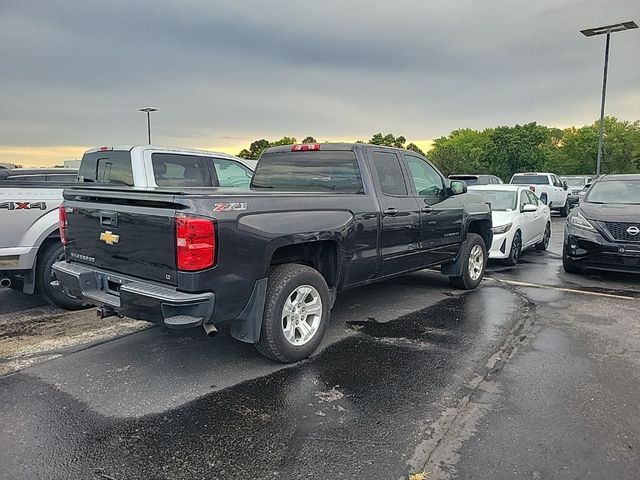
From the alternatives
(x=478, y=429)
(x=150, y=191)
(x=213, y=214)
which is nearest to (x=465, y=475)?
(x=478, y=429)

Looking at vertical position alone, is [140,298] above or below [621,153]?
below

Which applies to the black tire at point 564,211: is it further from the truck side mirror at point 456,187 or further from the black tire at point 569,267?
the truck side mirror at point 456,187

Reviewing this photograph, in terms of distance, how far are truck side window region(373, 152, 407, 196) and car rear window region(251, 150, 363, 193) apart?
12.7 inches

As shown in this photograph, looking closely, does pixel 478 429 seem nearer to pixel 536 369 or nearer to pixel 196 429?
pixel 536 369

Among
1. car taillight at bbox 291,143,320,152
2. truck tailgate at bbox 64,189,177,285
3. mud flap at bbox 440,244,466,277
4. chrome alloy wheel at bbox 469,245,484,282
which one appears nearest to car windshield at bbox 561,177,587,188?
chrome alloy wheel at bbox 469,245,484,282

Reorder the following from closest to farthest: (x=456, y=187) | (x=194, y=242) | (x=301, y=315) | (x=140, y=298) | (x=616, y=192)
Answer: (x=194, y=242) < (x=140, y=298) < (x=301, y=315) < (x=456, y=187) < (x=616, y=192)

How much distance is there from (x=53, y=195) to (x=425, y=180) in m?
4.51

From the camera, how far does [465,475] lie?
9.43ft

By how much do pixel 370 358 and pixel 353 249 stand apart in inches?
42.0

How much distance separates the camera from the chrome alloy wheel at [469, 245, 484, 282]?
24.4 feet

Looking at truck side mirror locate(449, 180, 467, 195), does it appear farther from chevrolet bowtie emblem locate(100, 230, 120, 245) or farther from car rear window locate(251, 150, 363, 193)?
chevrolet bowtie emblem locate(100, 230, 120, 245)

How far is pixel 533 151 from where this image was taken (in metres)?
41.6

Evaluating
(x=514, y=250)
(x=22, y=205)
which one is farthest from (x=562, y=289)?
(x=22, y=205)

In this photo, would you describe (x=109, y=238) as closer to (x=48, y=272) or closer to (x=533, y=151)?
(x=48, y=272)
